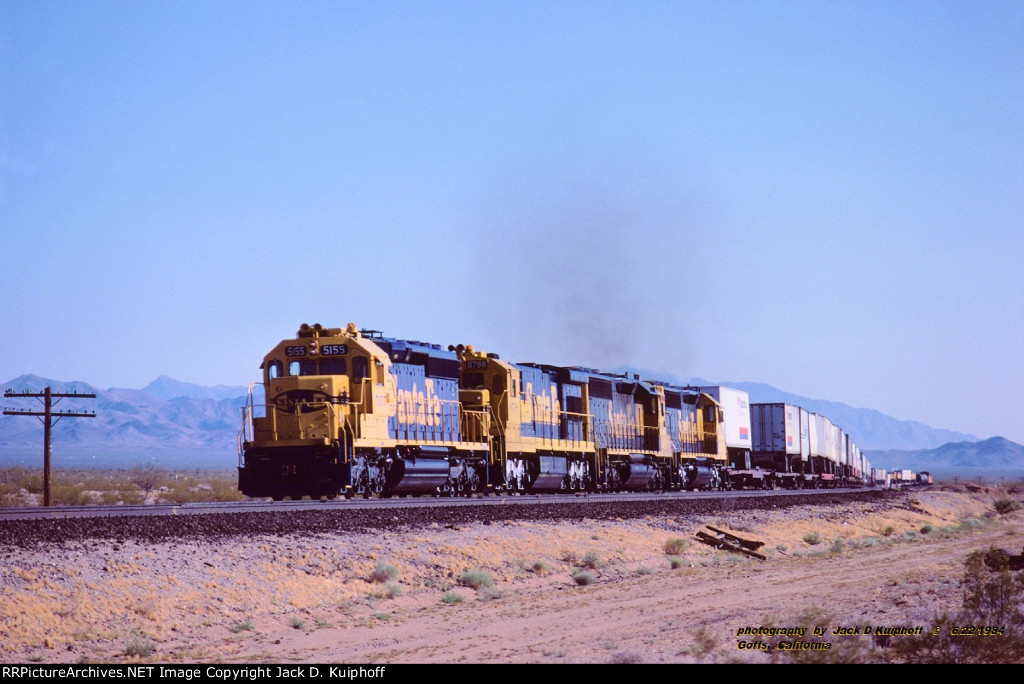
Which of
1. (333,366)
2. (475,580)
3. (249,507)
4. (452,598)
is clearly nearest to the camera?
(452,598)

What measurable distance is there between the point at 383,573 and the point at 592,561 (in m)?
5.82

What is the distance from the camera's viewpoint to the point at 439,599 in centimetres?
1786

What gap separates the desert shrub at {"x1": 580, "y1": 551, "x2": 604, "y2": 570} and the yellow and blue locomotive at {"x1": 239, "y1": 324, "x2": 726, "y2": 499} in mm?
4860

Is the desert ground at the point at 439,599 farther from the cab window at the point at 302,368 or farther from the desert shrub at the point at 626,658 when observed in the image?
the cab window at the point at 302,368

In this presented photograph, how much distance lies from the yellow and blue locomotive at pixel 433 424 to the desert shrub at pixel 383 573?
4611 mm

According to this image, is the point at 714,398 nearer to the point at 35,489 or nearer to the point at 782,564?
the point at 782,564

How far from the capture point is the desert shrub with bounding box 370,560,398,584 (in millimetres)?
17688

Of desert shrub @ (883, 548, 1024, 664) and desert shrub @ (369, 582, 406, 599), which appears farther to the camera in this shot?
desert shrub @ (369, 582, 406, 599)

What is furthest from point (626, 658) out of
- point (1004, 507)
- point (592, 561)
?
point (1004, 507)

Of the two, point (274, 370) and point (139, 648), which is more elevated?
point (274, 370)

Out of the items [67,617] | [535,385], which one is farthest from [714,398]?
[67,617]

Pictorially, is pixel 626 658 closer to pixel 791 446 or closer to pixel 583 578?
pixel 583 578

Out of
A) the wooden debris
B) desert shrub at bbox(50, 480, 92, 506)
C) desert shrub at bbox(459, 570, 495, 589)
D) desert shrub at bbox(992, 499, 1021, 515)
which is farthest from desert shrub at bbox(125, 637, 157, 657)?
desert shrub at bbox(992, 499, 1021, 515)

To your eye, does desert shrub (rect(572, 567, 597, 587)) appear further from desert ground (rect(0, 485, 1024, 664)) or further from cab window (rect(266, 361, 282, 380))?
cab window (rect(266, 361, 282, 380))
